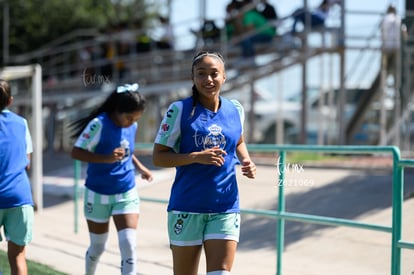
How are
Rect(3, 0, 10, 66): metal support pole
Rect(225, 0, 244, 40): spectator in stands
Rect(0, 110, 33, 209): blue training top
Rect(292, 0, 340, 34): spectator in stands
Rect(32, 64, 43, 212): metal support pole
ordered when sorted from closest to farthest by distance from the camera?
Rect(0, 110, 33, 209): blue training top < Rect(32, 64, 43, 212): metal support pole < Rect(292, 0, 340, 34): spectator in stands < Rect(225, 0, 244, 40): spectator in stands < Rect(3, 0, 10, 66): metal support pole

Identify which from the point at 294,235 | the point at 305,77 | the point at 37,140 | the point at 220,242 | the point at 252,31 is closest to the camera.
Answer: the point at 220,242

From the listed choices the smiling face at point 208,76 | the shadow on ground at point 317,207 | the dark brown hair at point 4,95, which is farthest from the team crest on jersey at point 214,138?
the shadow on ground at point 317,207

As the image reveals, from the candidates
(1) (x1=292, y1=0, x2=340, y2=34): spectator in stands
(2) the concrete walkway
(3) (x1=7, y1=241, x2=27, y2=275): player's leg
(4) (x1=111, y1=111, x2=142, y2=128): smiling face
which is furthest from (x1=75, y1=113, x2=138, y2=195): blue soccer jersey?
(1) (x1=292, y1=0, x2=340, y2=34): spectator in stands

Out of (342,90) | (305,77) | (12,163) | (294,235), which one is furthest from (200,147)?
(305,77)

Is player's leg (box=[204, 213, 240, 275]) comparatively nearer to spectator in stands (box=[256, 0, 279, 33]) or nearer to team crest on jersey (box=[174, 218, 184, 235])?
→ team crest on jersey (box=[174, 218, 184, 235])

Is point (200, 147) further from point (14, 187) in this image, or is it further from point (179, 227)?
point (14, 187)

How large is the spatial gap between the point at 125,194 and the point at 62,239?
159 inches

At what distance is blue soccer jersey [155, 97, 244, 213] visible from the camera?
4.28m

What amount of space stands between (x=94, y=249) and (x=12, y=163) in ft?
4.16

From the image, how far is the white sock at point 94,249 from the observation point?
632 cm

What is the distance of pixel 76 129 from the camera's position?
22.5 ft

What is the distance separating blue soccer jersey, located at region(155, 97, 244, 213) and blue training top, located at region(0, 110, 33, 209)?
150 cm

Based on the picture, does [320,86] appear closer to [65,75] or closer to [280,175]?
[65,75]

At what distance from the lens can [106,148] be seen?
6.25 meters
